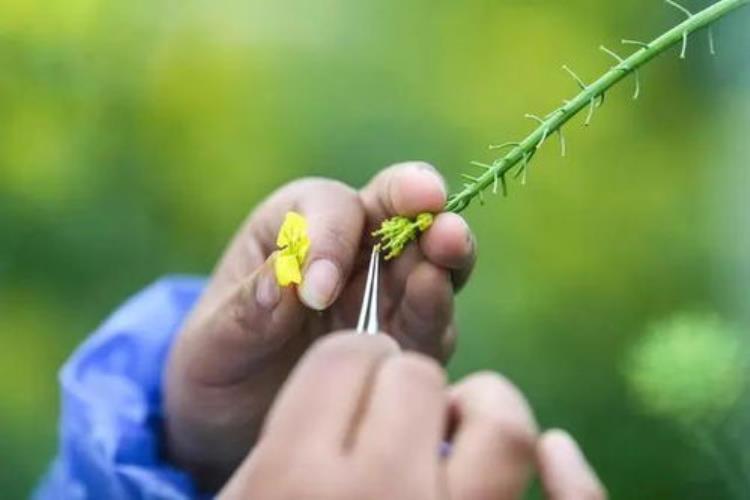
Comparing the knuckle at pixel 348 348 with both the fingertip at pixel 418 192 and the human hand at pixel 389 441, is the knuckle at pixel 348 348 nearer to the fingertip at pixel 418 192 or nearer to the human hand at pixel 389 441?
the human hand at pixel 389 441

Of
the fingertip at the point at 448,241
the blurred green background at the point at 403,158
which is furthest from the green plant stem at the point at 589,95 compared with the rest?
the blurred green background at the point at 403,158

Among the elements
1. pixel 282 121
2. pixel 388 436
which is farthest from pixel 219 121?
pixel 388 436

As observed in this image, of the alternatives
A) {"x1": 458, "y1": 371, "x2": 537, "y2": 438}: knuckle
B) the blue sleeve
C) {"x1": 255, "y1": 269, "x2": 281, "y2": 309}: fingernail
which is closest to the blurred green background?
the blue sleeve

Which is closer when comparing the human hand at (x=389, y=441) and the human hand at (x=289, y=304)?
the human hand at (x=389, y=441)

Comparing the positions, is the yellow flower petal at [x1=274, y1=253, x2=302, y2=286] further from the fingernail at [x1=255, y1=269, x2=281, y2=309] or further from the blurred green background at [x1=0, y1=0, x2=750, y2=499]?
the blurred green background at [x1=0, y1=0, x2=750, y2=499]

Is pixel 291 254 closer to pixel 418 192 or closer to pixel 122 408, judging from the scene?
pixel 418 192

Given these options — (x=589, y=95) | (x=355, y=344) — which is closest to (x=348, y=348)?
(x=355, y=344)
